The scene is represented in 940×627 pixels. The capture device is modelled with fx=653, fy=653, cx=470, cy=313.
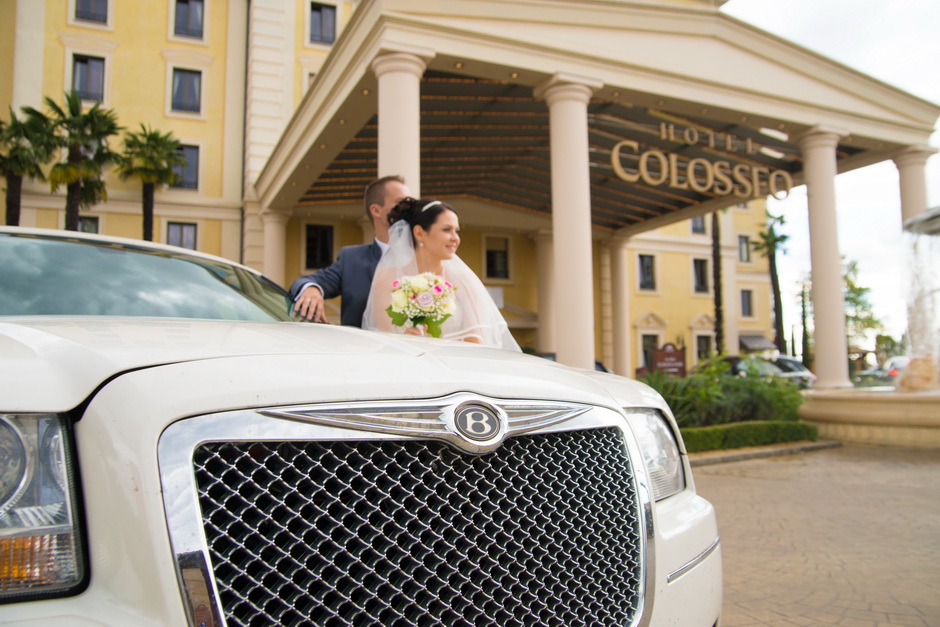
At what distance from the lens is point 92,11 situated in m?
21.2

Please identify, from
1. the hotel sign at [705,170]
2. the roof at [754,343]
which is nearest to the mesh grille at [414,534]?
the hotel sign at [705,170]

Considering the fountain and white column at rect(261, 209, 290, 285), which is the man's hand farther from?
white column at rect(261, 209, 290, 285)

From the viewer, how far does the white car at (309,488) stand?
1.07m

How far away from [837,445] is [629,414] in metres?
10.1

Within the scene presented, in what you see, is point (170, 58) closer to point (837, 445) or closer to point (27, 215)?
point (27, 215)

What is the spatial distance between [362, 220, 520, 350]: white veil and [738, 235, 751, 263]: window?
124ft

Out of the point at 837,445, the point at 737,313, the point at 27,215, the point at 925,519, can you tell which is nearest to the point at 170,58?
the point at 27,215

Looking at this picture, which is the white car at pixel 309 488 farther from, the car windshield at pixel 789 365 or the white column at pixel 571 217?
the car windshield at pixel 789 365

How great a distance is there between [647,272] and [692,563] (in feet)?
98.9

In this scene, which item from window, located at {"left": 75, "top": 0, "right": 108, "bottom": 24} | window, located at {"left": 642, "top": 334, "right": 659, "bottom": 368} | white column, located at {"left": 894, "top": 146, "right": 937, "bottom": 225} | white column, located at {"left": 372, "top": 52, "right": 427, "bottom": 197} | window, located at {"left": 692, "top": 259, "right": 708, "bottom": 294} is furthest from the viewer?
window, located at {"left": 692, "top": 259, "right": 708, "bottom": 294}

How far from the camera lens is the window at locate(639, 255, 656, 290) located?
30.6 meters

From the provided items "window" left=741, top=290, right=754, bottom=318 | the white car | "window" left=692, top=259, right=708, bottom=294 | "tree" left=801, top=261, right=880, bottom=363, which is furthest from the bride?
"tree" left=801, top=261, right=880, bottom=363

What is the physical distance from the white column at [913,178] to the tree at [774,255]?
1847cm

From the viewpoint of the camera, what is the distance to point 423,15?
9508 mm
